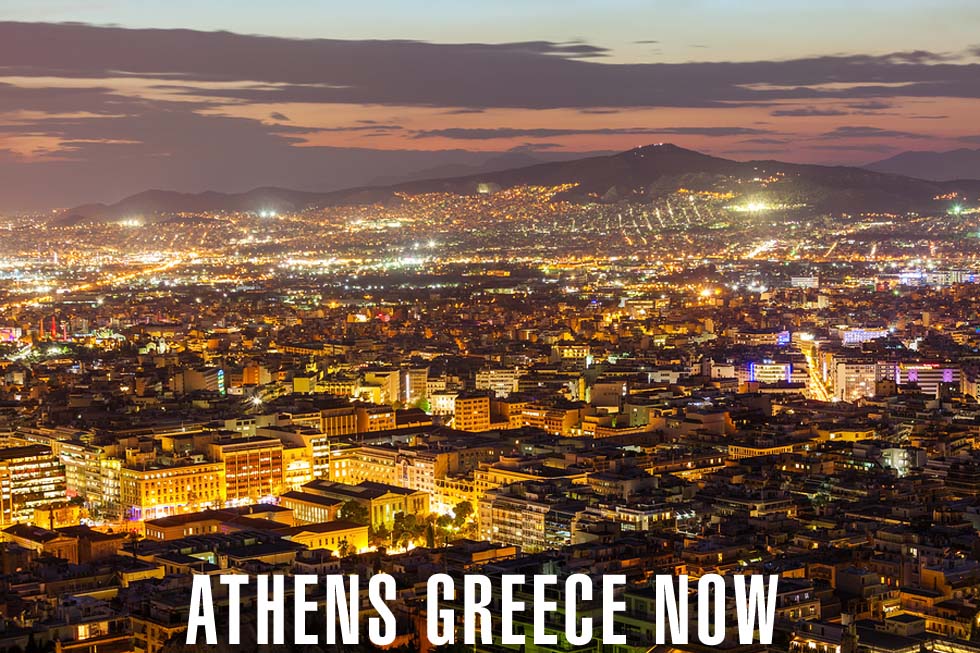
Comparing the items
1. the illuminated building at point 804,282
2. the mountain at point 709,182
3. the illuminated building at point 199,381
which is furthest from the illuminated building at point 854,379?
the mountain at point 709,182

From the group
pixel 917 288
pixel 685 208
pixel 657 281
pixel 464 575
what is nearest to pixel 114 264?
pixel 685 208

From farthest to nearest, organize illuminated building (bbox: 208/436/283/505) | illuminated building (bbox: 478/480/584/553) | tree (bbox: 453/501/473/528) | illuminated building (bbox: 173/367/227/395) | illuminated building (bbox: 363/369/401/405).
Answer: illuminated building (bbox: 173/367/227/395) → illuminated building (bbox: 363/369/401/405) → illuminated building (bbox: 208/436/283/505) → tree (bbox: 453/501/473/528) → illuminated building (bbox: 478/480/584/553)

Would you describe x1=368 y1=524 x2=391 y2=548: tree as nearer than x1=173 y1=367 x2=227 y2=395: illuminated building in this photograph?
Yes

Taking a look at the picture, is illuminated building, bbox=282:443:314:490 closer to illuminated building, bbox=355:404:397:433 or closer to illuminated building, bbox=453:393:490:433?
illuminated building, bbox=355:404:397:433

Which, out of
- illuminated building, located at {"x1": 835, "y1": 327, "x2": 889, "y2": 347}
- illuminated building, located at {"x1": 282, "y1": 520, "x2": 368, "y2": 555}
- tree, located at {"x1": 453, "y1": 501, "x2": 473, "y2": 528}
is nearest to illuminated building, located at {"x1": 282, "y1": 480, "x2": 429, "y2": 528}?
tree, located at {"x1": 453, "y1": 501, "x2": 473, "y2": 528}

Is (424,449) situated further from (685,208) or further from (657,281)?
(685,208)

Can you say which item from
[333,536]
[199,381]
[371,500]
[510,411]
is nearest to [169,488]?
[371,500]

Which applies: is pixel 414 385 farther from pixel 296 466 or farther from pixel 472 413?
pixel 296 466
